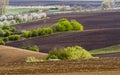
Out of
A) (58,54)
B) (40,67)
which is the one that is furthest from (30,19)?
(40,67)

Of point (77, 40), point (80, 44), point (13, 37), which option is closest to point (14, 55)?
point (80, 44)

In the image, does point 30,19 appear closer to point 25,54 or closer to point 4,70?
point 25,54

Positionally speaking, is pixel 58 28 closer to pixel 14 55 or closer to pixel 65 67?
pixel 14 55

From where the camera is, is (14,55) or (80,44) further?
(80,44)

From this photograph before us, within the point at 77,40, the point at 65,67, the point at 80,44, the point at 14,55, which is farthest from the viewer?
the point at 77,40

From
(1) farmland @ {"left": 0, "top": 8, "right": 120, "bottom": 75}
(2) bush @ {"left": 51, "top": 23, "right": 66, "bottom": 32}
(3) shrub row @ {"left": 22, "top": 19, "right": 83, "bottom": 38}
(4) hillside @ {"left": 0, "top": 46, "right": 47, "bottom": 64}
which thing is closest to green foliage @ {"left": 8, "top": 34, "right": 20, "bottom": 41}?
(3) shrub row @ {"left": 22, "top": 19, "right": 83, "bottom": 38}

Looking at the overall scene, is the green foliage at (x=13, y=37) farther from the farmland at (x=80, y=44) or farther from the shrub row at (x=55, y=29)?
the farmland at (x=80, y=44)

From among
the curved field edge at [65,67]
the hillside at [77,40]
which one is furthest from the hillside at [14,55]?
the curved field edge at [65,67]
